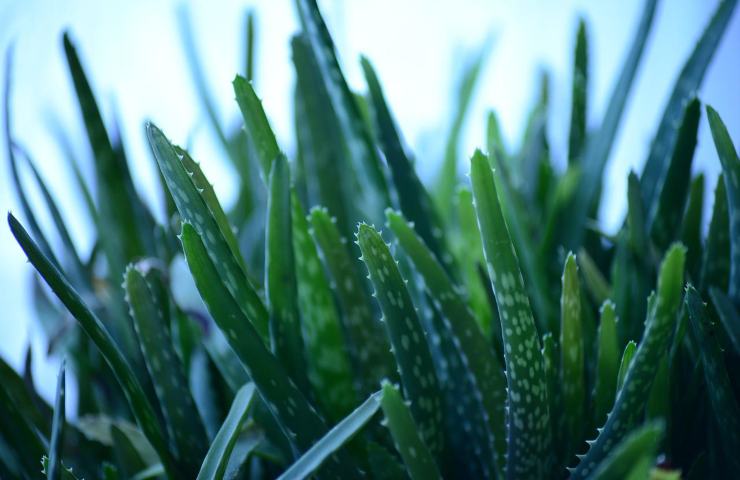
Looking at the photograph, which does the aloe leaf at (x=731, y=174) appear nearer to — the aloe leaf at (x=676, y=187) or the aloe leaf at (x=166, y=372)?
the aloe leaf at (x=676, y=187)

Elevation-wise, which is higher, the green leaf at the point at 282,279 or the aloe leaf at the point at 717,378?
the green leaf at the point at 282,279

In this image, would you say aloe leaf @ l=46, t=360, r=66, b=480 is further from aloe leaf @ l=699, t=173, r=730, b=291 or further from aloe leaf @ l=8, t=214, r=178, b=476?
aloe leaf @ l=699, t=173, r=730, b=291

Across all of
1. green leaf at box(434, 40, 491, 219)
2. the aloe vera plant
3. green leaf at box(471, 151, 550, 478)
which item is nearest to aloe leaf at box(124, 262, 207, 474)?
the aloe vera plant

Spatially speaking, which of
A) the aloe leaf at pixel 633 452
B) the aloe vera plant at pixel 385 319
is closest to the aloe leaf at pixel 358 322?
the aloe vera plant at pixel 385 319

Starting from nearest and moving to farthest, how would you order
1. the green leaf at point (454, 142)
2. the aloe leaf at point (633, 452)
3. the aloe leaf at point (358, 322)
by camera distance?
the aloe leaf at point (633, 452) → the aloe leaf at point (358, 322) → the green leaf at point (454, 142)

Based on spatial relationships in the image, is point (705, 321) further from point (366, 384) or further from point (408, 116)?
point (408, 116)

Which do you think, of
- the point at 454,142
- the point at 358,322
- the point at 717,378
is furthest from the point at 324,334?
the point at 454,142

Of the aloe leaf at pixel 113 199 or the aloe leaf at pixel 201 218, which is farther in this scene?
the aloe leaf at pixel 113 199
